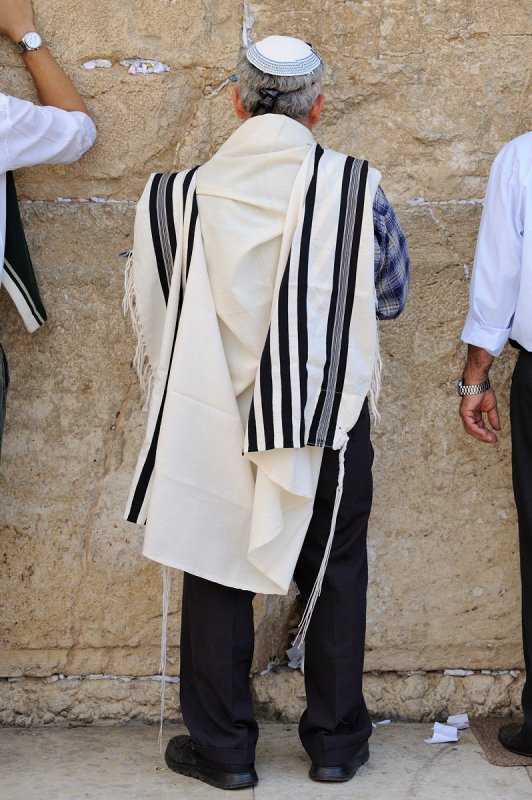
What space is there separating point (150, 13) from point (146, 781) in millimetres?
2072

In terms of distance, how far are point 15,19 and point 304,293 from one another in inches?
46.6

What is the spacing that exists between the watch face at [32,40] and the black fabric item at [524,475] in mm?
1540

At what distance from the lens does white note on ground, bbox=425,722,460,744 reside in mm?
3104

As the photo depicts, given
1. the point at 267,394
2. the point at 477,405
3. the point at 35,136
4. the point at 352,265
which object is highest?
the point at 35,136

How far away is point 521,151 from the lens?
2740 millimetres

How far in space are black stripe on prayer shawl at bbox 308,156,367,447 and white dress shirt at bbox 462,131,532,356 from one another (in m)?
0.44

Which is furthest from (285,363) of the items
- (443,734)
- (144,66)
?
(443,734)

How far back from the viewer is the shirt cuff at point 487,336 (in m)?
2.81

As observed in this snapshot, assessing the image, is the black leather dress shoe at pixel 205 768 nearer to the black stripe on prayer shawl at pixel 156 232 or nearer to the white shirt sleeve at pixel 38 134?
the black stripe on prayer shawl at pixel 156 232

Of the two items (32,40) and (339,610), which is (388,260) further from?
(32,40)

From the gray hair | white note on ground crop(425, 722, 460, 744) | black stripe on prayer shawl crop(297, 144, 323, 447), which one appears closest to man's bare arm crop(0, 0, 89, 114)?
the gray hair

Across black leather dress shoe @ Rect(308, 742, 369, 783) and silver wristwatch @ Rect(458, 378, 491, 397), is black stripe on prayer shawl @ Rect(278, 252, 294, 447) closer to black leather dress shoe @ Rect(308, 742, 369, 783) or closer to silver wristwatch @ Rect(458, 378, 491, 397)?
silver wristwatch @ Rect(458, 378, 491, 397)

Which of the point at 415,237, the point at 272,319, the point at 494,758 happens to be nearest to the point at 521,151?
the point at 415,237

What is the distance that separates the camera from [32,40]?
2938 mm
